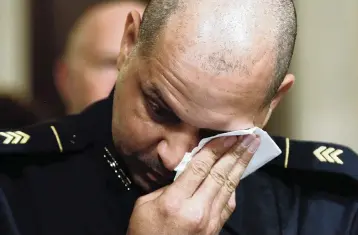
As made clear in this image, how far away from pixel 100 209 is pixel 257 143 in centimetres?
29

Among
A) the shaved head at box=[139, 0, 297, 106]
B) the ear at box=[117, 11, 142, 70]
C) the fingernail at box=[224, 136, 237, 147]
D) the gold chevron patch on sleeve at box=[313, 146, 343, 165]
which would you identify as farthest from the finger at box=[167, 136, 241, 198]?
the gold chevron patch on sleeve at box=[313, 146, 343, 165]

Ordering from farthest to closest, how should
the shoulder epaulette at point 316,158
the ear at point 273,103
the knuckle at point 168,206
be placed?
the shoulder epaulette at point 316,158, the ear at point 273,103, the knuckle at point 168,206

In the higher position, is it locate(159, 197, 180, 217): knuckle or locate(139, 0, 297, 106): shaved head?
locate(139, 0, 297, 106): shaved head

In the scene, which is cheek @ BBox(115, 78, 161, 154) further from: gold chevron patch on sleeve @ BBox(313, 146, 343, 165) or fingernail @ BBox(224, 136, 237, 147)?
gold chevron patch on sleeve @ BBox(313, 146, 343, 165)

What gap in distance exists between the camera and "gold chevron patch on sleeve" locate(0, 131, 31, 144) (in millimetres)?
1273

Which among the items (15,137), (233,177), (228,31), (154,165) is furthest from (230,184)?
(15,137)

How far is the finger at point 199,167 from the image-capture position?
114 centimetres

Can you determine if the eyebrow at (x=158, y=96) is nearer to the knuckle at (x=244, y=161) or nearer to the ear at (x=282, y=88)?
the knuckle at (x=244, y=161)

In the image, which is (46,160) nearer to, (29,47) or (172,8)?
(172,8)

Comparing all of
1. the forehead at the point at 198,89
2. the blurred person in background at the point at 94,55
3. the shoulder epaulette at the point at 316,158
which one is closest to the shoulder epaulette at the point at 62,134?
the forehead at the point at 198,89

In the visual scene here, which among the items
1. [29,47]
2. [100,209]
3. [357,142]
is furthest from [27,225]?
[29,47]

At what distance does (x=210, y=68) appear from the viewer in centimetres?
112

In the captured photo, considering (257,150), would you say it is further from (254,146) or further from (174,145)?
(174,145)

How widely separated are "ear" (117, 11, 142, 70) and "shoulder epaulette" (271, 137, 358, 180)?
33 centimetres
